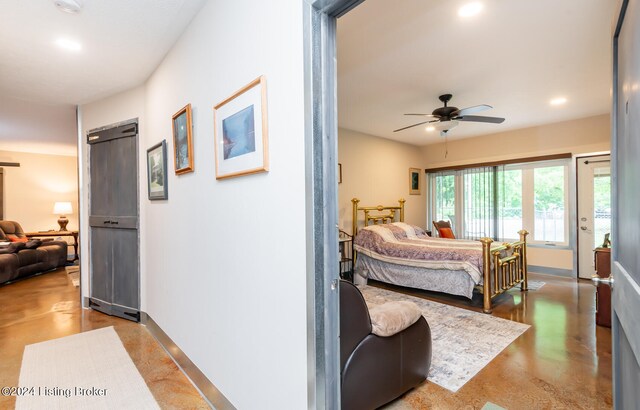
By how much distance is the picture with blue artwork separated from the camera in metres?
1.49

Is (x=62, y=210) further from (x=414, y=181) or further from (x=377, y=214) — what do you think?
(x=414, y=181)

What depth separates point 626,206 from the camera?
0.95 metres

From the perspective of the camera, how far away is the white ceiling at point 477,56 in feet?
7.15

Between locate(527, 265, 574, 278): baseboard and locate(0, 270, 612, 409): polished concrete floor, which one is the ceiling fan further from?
locate(527, 265, 574, 278): baseboard

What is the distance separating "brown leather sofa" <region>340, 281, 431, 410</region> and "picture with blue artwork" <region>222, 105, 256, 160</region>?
0.84m

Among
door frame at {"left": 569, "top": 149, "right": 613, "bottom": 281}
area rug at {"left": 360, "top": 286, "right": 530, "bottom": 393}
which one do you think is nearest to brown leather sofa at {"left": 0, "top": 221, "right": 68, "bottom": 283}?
area rug at {"left": 360, "top": 286, "right": 530, "bottom": 393}

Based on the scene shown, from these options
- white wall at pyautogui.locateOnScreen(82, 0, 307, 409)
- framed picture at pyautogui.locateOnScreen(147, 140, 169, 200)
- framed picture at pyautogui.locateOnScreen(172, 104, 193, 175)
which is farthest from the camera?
framed picture at pyautogui.locateOnScreen(147, 140, 169, 200)

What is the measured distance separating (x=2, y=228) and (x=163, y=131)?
18.4ft

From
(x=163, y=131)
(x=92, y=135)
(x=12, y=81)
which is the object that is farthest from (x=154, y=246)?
(x=12, y=81)

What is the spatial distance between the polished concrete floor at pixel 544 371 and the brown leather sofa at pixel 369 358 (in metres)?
0.19

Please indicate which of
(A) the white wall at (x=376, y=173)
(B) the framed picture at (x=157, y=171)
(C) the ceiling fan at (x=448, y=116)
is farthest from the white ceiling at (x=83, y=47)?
(A) the white wall at (x=376, y=173)

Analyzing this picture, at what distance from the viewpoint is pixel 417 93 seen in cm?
368

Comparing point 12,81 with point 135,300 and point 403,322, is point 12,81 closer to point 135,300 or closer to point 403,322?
point 135,300

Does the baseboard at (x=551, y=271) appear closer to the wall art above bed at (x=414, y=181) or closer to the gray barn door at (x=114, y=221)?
the wall art above bed at (x=414, y=181)
